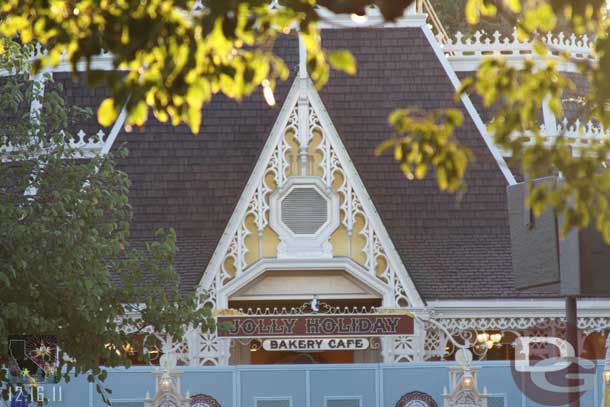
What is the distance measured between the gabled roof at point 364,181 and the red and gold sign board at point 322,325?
1813 millimetres

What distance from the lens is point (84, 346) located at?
16.8 meters

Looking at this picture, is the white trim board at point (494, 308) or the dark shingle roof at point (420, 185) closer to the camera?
the white trim board at point (494, 308)

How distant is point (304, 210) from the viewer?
76.9ft

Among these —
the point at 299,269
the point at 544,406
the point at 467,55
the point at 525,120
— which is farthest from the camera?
the point at 467,55

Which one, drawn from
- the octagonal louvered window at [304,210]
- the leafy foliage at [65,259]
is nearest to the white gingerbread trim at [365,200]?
the octagonal louvered window at [304,210]

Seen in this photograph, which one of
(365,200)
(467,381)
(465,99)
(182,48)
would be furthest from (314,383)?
(182,48)

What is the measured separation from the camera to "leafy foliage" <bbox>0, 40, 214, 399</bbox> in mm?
16062

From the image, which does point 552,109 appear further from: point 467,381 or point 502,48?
point 502,48

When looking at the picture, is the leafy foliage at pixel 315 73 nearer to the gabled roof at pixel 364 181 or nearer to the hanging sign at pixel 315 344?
the hanging sign at pixel 315 344

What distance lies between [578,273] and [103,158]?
11.0m

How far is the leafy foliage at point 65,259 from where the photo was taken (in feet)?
52.7

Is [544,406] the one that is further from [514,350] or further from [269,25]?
[269,25]

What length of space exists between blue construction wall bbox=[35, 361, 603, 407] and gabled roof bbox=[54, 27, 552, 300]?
2.74 meters

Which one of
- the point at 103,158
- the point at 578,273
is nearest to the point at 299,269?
the point at 103,158
